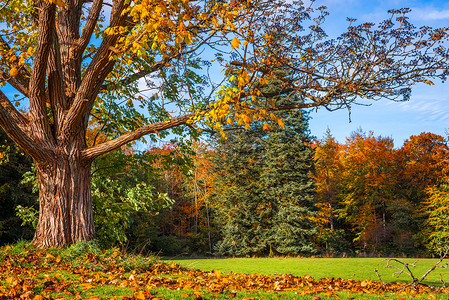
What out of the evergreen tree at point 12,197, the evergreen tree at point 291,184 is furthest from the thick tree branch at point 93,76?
the evergreen tree at point 291,184

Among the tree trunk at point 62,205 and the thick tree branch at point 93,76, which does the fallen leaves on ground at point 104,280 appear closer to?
the tree trunk at point 62,205

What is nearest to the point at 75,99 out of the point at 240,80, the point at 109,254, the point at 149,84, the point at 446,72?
the point at 149,84

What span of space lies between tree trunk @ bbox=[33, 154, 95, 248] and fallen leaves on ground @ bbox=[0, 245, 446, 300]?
56cm

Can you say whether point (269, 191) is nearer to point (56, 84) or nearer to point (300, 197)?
point (300, 197)

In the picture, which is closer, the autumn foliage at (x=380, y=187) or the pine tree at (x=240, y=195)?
the pine tree at (x=240, y=195)

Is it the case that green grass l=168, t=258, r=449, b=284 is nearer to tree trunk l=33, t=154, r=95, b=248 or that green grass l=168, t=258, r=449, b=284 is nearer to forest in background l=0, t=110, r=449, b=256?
tree trunk l=33, t=154, r=95, b=248

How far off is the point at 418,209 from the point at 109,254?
3030cm

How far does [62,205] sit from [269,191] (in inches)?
864

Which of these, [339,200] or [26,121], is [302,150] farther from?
[26,121]

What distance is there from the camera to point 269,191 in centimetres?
2756

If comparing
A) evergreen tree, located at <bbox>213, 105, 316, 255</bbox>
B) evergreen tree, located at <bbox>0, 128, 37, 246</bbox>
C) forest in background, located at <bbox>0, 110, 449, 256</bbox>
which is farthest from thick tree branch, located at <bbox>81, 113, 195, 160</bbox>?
evergreen tree, located at <bbox>213, 105, 316, 255</bbox>

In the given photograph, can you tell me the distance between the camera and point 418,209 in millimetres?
29250

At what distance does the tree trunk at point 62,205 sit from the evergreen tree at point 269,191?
20.4 m

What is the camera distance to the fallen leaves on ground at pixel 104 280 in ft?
12.1
